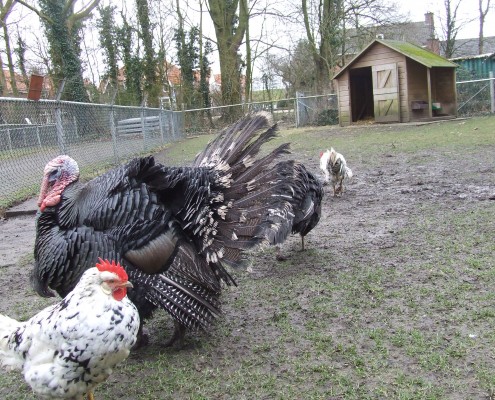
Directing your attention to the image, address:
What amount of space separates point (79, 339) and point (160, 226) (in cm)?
109

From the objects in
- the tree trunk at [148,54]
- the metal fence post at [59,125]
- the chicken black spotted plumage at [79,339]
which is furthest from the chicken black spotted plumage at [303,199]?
the tree trunk at [148,54]

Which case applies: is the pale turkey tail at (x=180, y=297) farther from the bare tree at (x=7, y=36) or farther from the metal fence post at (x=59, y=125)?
the bare tree at (x=7, y=36)

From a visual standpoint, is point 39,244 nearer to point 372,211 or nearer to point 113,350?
point 113,350

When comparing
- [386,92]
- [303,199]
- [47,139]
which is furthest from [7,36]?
[303,199]

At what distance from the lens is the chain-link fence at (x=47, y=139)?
9227 mm

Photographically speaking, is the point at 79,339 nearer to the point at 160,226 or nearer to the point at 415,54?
the point at 160,226

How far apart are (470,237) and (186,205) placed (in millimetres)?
3162

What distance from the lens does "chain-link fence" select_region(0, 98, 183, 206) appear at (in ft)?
30.3

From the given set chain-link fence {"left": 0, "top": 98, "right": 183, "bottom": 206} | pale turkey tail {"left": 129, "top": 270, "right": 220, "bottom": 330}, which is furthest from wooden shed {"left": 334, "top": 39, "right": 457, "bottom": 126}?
pale turkey tail {"left": 129, "top": 270, "right": 220, "bottom": 330}

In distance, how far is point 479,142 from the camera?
11906mm

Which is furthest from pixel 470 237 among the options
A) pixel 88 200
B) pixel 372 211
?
pixel 88 200

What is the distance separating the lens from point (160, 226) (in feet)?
10.8

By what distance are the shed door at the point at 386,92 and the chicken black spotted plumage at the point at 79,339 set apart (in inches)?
720

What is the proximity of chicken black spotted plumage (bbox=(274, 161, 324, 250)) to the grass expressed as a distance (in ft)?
1.18
